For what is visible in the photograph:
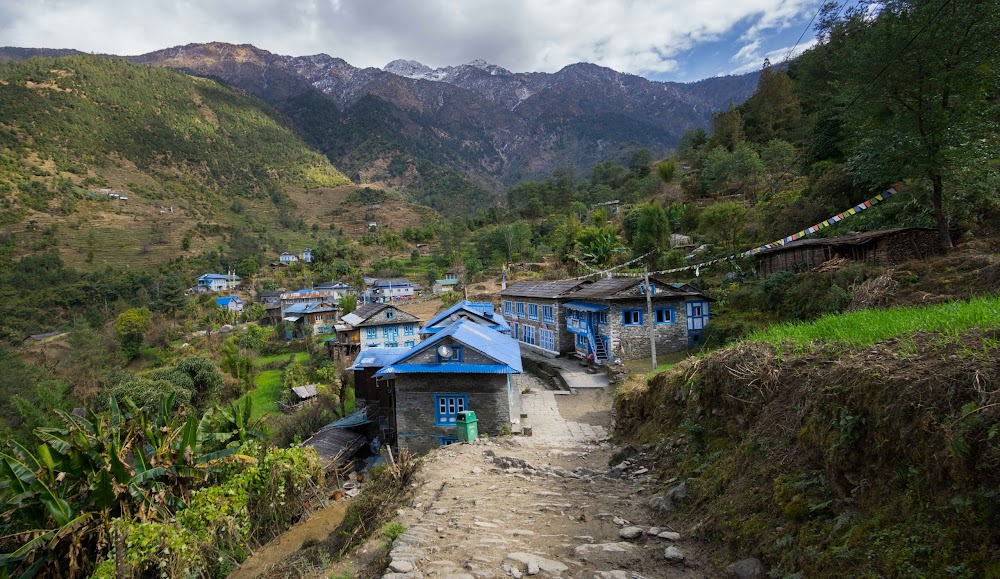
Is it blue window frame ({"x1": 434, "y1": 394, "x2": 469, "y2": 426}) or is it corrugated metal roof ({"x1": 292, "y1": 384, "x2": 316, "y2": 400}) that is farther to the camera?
corrugated metal roof ({"x1": 292, "y1": 384, "x2": 316, "y2": 400})

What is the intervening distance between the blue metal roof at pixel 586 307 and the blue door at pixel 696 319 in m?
4.68

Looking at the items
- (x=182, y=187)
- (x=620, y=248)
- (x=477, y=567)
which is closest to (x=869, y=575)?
(x=477, y=567)

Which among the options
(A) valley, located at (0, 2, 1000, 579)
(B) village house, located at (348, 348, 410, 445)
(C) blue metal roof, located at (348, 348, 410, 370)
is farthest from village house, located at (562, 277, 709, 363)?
(B) village house, located at (348, 348, 410, 445)

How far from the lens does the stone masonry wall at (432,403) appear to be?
50.2 feet

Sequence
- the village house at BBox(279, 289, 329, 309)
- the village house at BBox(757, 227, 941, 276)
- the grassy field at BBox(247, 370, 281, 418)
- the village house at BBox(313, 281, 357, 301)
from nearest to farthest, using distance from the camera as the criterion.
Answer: the village house at BBox(757, 227, 941, 276) → the grassy field at BBox(247, 370, 281, 418) → the village house at BBox(279, 289, 329, 309) → the village house at BBox(313, 281, 357, 301)

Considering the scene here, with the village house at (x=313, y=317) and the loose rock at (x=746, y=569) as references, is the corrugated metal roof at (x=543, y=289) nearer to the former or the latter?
the loose rock at (x=746, y=569)

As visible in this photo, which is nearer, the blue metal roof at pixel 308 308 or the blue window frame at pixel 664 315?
the blue window frame at pixel 664 315

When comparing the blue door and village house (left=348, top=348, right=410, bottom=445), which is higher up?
the blue door

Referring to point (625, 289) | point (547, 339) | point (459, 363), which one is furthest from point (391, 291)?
point (459, 363)

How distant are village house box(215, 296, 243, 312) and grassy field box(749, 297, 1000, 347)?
7141 cm

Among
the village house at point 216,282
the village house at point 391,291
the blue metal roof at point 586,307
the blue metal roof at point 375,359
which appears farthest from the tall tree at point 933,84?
the village house at point 216,282

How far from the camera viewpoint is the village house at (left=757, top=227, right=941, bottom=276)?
16.2 m

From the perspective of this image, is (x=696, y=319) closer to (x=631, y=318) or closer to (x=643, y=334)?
(x=643, y=334)

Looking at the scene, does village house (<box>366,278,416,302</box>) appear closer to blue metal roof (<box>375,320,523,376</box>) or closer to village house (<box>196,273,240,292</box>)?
village house (<box>196,273,240,292</box>)
